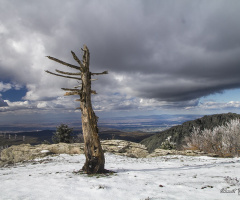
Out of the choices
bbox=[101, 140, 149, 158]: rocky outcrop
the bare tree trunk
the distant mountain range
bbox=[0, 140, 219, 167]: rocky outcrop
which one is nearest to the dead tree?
the bare tree trunk

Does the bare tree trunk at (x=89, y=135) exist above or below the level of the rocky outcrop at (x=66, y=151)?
above

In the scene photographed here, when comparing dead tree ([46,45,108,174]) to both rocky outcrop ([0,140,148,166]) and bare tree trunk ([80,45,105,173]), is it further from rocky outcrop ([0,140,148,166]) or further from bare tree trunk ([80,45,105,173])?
rocky outcrop ([0,140,148,166])

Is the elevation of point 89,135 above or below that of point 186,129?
above

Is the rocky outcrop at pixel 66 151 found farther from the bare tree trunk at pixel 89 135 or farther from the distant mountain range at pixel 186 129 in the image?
the distant mountain range at pixel 186 129

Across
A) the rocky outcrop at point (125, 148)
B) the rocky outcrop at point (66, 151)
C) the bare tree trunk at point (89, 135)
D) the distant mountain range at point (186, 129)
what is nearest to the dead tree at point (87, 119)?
the bare tree trunk at point (89, 135)

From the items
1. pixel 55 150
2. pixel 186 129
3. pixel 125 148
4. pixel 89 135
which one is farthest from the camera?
pixel 186 129

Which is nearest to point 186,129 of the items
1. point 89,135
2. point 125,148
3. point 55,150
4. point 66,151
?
point 125,148

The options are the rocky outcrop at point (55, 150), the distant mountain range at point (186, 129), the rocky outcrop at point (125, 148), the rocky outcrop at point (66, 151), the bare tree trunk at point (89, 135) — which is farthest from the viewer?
the distant mountain range at point (186, 129)

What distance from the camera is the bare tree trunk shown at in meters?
9.31

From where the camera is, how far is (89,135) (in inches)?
374

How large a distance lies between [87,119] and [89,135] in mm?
992

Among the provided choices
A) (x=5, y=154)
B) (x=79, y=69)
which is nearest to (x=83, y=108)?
(x=79, y=69)

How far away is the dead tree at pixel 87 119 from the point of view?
9336 millimetres

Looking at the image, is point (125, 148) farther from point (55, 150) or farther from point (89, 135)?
point (89, 135)
